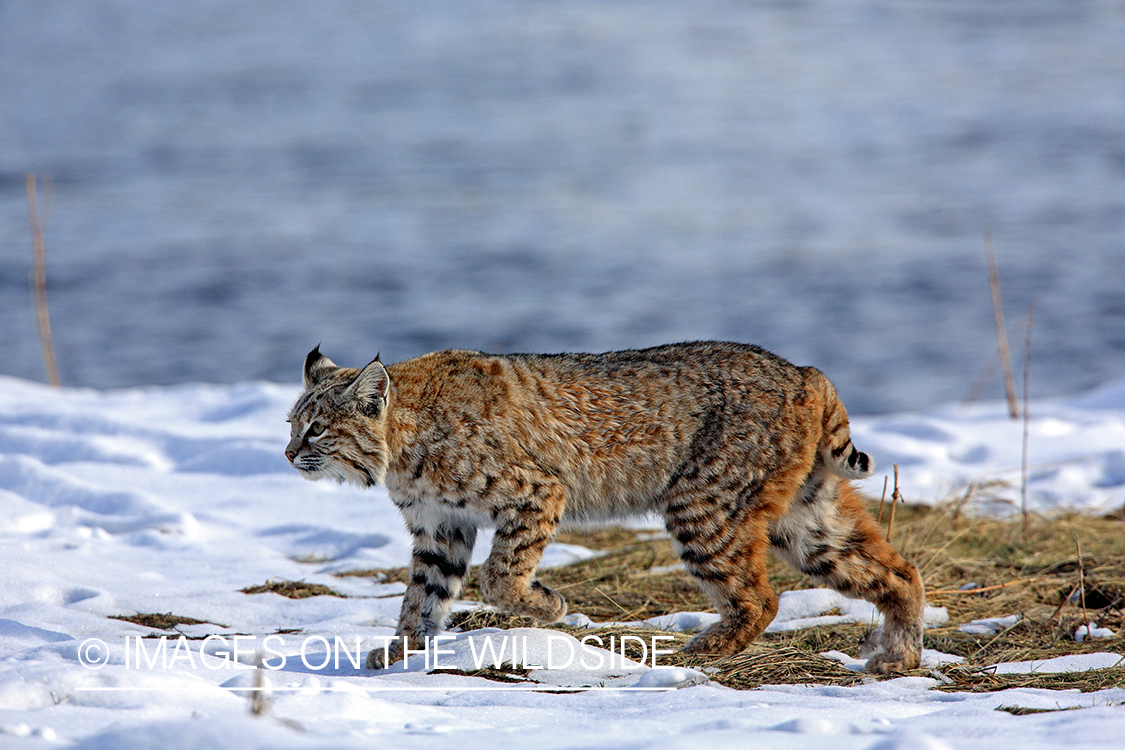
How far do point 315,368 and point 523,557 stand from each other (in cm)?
135

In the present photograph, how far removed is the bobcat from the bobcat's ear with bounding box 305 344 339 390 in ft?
0.17

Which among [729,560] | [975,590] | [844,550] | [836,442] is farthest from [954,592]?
[729,560]

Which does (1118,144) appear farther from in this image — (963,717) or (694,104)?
(963,717)

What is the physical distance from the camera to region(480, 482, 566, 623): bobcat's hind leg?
4652 mm

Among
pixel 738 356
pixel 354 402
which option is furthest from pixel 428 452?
pixel 738 356

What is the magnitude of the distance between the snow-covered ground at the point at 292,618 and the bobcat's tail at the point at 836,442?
760mm

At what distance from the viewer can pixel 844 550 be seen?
4949 millimetres

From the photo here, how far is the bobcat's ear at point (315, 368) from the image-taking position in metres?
5.20

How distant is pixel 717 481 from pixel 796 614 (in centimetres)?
91

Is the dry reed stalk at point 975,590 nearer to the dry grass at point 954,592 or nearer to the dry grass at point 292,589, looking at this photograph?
the dry grass at point 954,592

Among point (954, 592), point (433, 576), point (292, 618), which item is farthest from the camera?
point (954, 592)

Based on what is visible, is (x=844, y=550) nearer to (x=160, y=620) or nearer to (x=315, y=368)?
(x=315, y=368)

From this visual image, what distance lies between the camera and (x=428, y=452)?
15.8ft

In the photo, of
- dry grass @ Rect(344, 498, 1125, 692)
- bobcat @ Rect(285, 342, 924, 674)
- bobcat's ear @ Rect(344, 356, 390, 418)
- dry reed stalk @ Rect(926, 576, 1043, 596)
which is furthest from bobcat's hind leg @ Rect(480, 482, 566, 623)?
dry reed stalk @ Rect(926, 576, 1043, 596)
